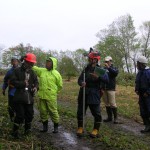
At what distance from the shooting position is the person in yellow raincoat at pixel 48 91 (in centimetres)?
935

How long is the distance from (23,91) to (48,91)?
1127 millimetres

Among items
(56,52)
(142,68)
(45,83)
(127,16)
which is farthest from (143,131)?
(56,52)

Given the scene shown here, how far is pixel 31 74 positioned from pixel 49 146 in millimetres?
1881

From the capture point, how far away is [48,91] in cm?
934

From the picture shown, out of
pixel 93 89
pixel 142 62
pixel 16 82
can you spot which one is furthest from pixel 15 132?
pixel 142 62

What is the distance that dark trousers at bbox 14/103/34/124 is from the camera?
826 cm

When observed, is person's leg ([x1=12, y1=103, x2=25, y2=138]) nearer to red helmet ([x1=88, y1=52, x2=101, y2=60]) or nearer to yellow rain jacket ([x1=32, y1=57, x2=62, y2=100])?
yellow rain jacket ([x1=32, y1=57, x2=62, y2=100])

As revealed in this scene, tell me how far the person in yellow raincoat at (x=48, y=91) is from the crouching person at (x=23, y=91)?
82 centimetres

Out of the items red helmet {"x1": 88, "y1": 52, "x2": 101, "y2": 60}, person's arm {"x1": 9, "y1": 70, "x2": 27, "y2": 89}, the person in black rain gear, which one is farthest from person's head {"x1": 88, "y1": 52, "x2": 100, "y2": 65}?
the person in black rain gear

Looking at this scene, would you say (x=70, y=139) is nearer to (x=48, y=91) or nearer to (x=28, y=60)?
(x=48, y=91)

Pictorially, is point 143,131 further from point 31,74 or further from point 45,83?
point 31,74

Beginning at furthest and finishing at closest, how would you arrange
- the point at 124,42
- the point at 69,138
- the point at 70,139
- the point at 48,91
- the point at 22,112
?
the point at 124,42 < the point at 48,91 < the point at 69,138 < the point at 70,139 < the point at 22,112

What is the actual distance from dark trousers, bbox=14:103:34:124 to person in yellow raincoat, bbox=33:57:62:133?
901 mm

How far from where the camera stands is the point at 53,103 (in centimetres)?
939
